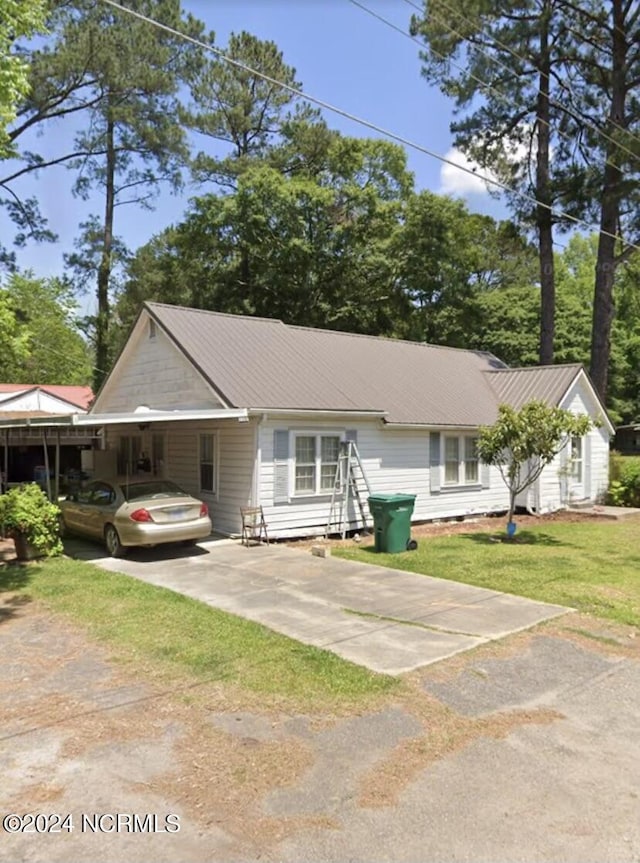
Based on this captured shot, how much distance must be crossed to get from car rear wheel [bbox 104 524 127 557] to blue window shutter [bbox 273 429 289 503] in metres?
3.33

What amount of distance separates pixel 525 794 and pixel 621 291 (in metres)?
45.2

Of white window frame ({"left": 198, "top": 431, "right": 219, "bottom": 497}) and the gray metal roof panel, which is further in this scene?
the gray metal roof panel

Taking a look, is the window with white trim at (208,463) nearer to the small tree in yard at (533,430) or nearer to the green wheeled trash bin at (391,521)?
the green wheeled trash bin at (391,521)

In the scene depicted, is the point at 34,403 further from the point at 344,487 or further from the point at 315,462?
the point at 344,487

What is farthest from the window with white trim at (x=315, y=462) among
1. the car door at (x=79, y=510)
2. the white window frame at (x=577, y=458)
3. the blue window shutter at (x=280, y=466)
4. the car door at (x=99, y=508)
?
the white window frame at (x=577, y=458)

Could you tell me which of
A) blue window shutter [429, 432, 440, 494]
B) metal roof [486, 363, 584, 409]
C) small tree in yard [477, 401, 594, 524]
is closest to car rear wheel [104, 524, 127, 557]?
small tree in yard [477, 401, 594, 524]

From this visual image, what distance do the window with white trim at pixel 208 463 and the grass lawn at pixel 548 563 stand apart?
345 cm

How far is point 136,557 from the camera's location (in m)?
11.9

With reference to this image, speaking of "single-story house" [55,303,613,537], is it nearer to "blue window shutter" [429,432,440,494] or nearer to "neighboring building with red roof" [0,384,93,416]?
"blue window shutter" [429,432,440,494]

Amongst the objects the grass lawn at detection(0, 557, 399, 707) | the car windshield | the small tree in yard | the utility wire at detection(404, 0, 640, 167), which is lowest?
the grass lawn at detection(0, 557, 399, 707)

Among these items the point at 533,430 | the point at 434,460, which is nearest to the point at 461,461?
the point at 434,460

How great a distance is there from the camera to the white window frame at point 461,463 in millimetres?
17484

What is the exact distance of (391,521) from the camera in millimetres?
12781

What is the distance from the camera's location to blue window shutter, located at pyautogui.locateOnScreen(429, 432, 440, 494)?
17.1 meters
